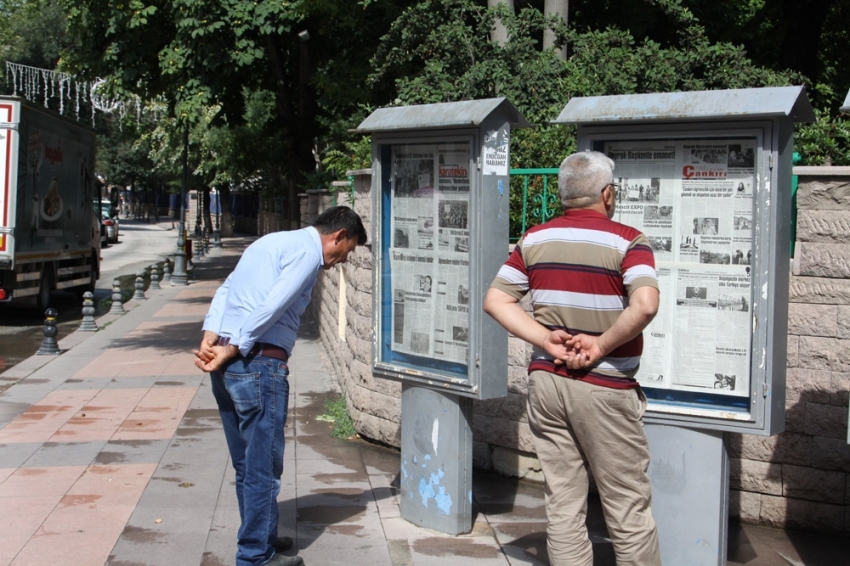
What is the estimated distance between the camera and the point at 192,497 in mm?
6113

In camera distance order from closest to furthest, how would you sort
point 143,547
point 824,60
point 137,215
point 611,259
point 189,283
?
point 611,259 → point 143,547 → point 824,60 → point 189,283 → point 137,215

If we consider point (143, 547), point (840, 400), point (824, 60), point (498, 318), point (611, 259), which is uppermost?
Result: point (824, 60)

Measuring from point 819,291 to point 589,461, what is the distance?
2.11 metres

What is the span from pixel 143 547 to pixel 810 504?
146 inches

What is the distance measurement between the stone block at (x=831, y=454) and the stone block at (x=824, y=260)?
91 cm

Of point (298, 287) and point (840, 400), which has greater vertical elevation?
point (298, 287)

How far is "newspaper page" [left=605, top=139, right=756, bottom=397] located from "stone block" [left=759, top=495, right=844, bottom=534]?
1452mm

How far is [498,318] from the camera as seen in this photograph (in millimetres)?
→ 3920

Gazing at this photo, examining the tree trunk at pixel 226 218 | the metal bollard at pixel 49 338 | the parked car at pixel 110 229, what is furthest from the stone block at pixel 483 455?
the tree trunk at pixel 226 218

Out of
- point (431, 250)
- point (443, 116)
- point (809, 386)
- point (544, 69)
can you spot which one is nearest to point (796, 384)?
point (809, 386)

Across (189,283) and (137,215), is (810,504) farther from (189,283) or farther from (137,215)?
(137,215)

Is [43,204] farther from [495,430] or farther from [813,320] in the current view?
[813,320]

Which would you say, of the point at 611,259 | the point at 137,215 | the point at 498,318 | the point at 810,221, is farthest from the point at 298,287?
the point at 137,215

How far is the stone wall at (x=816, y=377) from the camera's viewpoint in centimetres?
519
